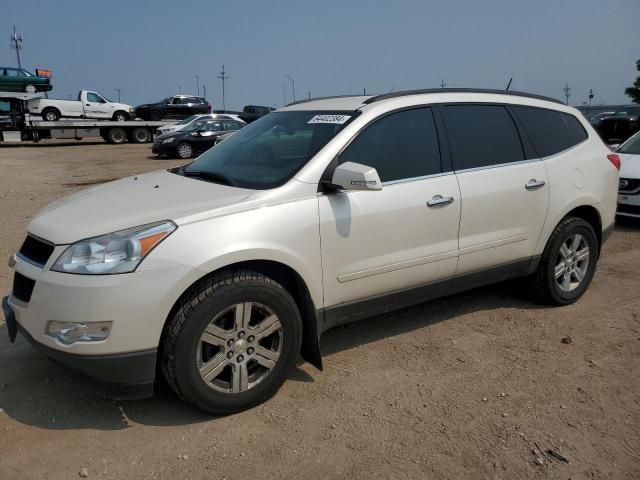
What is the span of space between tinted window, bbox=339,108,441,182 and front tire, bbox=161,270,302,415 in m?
1.01

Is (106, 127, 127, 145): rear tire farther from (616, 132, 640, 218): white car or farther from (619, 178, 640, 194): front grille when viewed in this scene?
(619, 178, 640, 194): front grille

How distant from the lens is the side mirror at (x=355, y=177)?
10.0ft

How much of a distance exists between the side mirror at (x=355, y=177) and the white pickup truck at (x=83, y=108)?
27368mm

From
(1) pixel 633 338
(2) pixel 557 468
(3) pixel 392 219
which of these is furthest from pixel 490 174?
(2) pixel 557 468

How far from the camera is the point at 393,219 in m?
3.45

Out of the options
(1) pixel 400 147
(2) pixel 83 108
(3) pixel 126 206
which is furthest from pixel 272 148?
(2) pixel 83 108

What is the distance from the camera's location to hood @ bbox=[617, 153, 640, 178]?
25.3ft

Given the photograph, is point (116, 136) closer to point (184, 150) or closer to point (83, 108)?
point (83, 108)

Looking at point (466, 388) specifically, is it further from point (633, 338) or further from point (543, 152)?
point (543, 152)

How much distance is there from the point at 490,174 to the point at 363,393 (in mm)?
1808

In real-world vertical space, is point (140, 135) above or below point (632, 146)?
below

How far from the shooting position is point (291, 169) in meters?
3.33

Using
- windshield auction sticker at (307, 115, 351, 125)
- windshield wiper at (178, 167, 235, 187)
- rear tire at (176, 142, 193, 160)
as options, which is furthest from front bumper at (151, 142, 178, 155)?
windshield auction sticker at (307, 115, 351, 125)

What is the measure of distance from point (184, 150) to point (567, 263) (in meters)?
17.1
